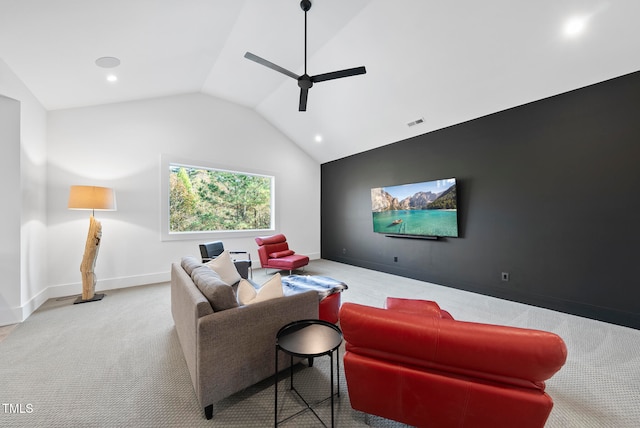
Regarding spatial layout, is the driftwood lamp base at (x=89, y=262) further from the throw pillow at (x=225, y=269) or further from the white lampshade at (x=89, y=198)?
the throw pillow at (x=225, y=269)

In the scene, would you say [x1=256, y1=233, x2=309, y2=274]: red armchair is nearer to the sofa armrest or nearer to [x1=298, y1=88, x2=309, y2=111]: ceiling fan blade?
[x1=298, y1=88, x2=309, y2=111]: ceiling fan blade

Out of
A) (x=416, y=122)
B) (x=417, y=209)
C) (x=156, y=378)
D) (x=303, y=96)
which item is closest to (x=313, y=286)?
(x=156, y=378)

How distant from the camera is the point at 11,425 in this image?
153cm

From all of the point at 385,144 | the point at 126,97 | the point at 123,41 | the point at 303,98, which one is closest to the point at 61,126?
the point at 126,97

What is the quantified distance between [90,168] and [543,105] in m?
6.79

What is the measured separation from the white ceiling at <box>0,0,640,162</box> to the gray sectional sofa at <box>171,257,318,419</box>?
2693 mm

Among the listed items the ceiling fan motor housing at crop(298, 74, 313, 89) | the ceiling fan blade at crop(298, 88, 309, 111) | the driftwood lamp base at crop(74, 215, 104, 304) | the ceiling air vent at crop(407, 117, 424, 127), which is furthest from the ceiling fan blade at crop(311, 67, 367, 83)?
the driftwood lamp base at crop(74, 215, 104, 304)

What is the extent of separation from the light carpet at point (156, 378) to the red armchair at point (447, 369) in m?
0.46

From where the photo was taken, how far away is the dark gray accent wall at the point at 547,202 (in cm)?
288

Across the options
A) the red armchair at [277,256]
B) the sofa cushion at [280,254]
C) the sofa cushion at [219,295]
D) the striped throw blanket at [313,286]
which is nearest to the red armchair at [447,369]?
the sofa cushion at [219,295]

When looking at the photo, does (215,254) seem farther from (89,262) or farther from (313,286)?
(313,286)

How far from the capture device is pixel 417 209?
4754 millimetres

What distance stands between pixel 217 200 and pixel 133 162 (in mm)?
1665

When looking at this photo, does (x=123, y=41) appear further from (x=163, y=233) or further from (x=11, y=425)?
(x=11, y=425)
